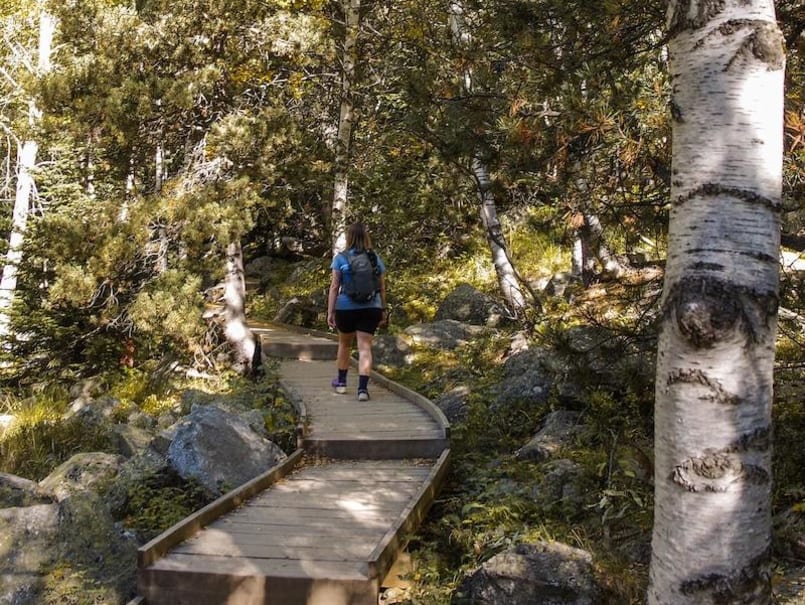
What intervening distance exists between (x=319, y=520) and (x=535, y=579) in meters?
2.11

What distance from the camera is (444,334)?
13188 mm

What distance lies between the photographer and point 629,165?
18.0ft

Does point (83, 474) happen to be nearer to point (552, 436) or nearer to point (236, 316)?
point (552, 436)

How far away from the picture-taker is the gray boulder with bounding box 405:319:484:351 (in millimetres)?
12859

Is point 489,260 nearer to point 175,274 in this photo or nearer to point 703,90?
point 175,274

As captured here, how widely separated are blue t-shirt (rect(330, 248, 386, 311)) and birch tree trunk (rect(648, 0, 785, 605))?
21.6 ft

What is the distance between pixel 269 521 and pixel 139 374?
27.4 ft

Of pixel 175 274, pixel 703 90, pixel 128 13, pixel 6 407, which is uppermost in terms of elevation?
pixel 128 13

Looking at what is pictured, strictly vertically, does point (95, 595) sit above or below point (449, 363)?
below

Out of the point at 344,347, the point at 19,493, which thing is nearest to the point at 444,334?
the point at 344,347

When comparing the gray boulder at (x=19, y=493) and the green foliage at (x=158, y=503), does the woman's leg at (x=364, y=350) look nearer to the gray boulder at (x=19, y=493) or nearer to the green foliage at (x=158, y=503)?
the green foliage at (x=158, y=503)

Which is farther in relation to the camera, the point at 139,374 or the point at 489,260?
Answer: the point at 489,260

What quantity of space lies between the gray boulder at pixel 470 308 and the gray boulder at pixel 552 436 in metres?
6.09

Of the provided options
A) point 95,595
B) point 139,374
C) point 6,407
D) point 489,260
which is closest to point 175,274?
point 139,374
